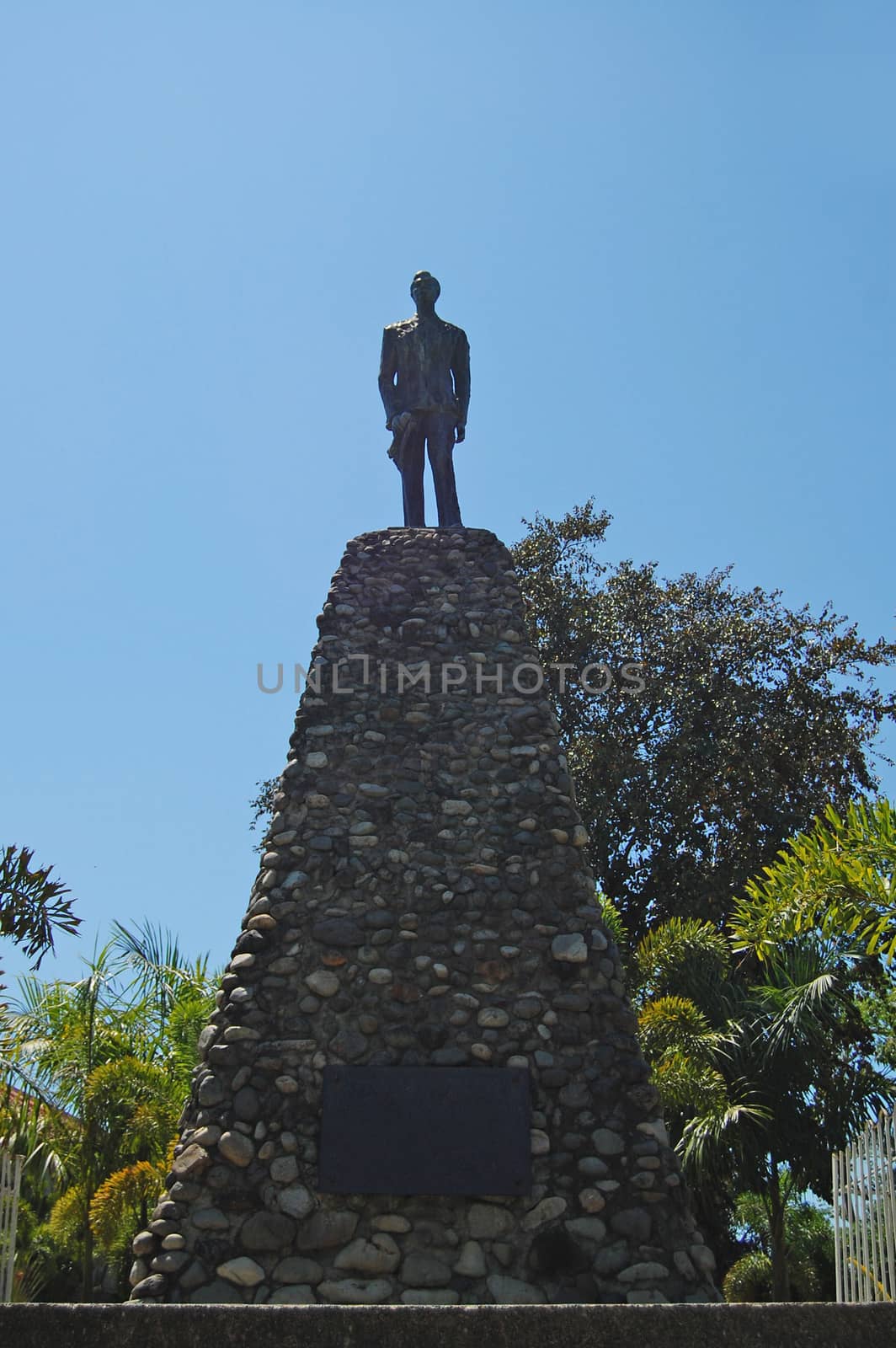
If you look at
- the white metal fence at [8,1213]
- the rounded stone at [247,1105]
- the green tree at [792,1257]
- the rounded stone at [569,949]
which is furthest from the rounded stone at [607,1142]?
the green tree at [792,1257]

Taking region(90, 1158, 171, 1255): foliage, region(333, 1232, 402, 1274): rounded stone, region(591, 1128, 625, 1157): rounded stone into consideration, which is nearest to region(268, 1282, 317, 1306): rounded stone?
region(333, 1232, 402, 1274): rounded stone

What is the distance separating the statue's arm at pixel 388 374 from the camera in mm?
11000

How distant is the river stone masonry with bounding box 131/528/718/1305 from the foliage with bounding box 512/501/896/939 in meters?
7.75

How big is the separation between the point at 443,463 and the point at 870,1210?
6949 mm

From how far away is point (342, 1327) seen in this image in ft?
12.1

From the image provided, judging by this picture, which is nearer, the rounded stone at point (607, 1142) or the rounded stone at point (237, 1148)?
the rounded stone at point (237, 1148)

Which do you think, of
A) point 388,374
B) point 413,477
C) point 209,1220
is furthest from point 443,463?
point 209,1220

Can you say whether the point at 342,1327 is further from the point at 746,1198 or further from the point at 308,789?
the point at 746,1198

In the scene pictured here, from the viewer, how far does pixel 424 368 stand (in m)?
10.9

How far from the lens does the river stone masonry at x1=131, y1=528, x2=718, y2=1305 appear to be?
6633mm

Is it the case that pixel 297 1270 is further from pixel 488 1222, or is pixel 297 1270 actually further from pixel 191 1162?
pixel 488 1222

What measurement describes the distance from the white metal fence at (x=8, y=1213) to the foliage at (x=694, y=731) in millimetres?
11145

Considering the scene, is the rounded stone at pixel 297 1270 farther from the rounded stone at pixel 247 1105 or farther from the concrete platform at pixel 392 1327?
the concrete platform at pixel 392 1327

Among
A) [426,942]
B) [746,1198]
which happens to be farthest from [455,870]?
[746,1198]
